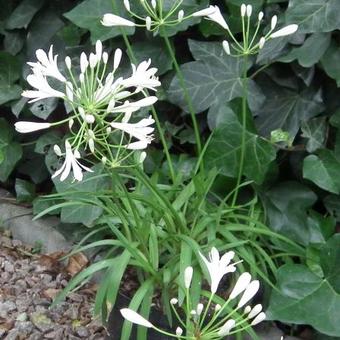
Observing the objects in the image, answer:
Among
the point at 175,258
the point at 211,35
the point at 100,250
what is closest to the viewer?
the point at 175,258

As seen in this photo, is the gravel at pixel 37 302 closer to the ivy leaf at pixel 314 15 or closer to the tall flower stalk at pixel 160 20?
the tall flower stalk at pixel 160 20

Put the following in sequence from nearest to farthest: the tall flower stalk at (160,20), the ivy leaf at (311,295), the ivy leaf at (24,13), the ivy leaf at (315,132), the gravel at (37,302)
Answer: the tall flower stalk at (160,20), the ivy leaf at (311,295), the ivy leaf at (315,132), the gravel at (37,302), the ivy leaf at (24,13)

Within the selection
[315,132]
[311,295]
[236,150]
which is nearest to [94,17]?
[236,150]

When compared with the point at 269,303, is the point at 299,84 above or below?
above

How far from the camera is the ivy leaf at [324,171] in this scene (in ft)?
8.42

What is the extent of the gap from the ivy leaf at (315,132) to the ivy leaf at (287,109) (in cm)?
2

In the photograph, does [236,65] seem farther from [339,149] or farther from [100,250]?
[100,250]

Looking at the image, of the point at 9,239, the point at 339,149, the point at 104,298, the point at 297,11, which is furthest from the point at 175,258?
the point at 9,239

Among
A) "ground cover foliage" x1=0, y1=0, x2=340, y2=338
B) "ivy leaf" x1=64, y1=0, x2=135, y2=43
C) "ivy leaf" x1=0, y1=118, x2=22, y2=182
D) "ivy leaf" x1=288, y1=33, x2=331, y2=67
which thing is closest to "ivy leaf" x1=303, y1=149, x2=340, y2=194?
"ground cover foliage" x1=0, y1=0, x2=340, y2=338

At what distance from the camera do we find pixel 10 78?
10.8 feet

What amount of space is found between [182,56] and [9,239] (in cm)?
102

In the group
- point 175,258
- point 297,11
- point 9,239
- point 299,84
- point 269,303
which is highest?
point 297,11

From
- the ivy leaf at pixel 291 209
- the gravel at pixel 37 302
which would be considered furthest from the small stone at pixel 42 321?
the ivy leaf at pixel 291 209

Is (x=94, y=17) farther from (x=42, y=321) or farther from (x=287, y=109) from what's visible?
(x=42, y=321)
